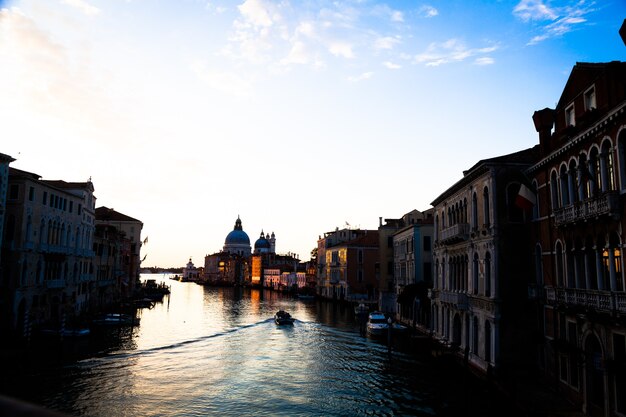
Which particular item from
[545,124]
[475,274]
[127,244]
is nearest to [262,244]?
[127,244]

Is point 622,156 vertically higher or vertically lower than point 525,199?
higher

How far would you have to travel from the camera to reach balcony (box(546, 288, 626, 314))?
1423 cm

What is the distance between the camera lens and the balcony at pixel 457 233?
2692cm

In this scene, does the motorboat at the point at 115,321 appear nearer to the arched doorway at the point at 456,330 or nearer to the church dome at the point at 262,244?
the arched doorway at the point at 456,330

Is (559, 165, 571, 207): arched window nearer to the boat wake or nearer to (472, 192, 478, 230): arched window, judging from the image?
(472, 192, 478, 230): arched window

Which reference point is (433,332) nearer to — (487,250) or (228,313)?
(487,250)

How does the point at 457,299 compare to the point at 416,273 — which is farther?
the point at 416,273

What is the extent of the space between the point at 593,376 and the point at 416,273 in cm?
2719

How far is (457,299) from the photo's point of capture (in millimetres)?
27609

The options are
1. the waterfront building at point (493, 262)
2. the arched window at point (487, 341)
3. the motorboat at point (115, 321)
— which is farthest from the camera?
the motorboat at point (115, 321)

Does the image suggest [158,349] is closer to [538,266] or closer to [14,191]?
[14,191]

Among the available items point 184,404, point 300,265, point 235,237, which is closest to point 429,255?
point 184,404

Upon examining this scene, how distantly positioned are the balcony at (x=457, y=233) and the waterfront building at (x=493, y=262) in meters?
0.06

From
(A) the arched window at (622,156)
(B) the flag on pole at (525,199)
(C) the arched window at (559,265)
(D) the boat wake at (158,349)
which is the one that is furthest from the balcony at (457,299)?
(D) the boat wake at (158,349)
